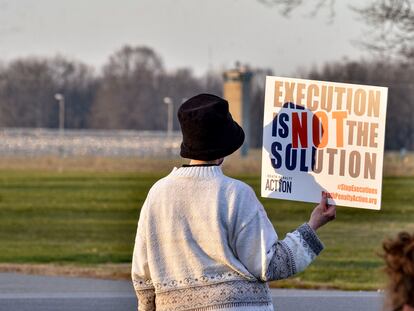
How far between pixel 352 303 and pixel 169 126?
107 meters

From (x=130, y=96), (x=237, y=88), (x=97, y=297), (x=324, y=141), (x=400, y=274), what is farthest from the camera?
(x=130, y=96)

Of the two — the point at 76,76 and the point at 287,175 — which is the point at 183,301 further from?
the point at 76,76

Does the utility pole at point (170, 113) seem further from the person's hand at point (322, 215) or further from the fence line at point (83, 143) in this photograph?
the person's hand at point (322, 215)

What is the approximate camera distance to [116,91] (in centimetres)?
11900

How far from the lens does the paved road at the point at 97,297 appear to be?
1037 cm

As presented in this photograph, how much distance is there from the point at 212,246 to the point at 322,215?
0.54m

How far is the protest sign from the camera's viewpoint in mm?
4730

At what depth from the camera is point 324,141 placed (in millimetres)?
4816

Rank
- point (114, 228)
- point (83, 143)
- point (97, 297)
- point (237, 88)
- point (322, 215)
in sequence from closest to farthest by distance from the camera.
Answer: point (322, 215)
point (97, 297)
point (114, 228)
point (237, 88)
point (83, 143)

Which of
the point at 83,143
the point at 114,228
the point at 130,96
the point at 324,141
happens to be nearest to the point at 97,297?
the point at 324,141

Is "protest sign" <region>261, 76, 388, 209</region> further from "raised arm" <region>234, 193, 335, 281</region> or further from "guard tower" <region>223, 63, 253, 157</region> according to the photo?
"guard tower" <region>223, 63, 253, 157</region>

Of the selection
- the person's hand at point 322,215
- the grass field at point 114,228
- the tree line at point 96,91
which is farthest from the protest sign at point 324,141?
the tree line at point 96,91

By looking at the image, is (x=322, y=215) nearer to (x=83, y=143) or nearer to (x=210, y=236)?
(x=210, y=236)

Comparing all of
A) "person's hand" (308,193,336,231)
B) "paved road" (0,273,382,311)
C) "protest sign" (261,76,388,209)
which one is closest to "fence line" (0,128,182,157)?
"paved road" (0,273,382,311)
